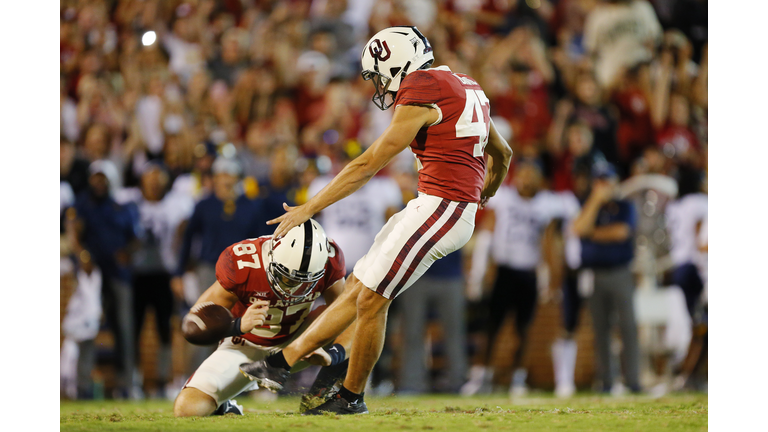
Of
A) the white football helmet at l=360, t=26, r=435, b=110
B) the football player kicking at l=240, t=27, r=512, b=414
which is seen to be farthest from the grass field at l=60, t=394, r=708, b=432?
the white football helmet at l=360, t=26, r=435, b=110

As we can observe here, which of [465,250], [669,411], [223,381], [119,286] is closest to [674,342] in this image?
[465,250]

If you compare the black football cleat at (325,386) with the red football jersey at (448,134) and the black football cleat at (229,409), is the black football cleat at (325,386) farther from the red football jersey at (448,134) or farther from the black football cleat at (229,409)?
the red football jersey at (448,134)

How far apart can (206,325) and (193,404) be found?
15.9 inches

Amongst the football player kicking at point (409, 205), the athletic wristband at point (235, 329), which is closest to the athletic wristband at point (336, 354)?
the football player kicking at point (409, 205)

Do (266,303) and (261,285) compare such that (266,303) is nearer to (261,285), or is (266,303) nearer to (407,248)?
(261,285)

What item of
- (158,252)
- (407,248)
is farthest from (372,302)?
(158,252)

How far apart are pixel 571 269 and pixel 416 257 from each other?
268cm

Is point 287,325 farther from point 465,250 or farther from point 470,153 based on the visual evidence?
point 465,250

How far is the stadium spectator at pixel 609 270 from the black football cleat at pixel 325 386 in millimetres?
2482

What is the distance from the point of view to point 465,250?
580cm

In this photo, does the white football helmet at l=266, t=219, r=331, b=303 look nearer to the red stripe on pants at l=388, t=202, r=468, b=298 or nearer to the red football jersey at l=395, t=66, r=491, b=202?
the red stripe on pants at l=388, t=202, r=468, b=298

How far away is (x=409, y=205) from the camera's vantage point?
10.1 feet

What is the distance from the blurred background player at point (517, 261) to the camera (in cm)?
529

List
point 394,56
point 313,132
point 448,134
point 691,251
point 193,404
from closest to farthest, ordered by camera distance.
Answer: point 448,134, point 394,56, point 193,404, point 691,251, point 313,132
